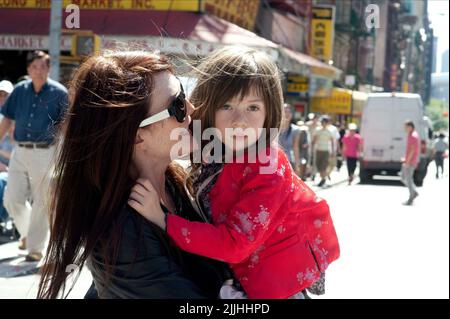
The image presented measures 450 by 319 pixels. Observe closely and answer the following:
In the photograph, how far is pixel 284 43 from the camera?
12.4 ft

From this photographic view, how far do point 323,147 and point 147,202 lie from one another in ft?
60.0

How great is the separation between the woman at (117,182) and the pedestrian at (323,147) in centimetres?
1812

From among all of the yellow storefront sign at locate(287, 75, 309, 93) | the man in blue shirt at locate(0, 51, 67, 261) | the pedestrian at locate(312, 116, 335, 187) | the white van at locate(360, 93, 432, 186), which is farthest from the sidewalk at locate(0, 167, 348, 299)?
the white van at locate(360, 93, 432, 186)

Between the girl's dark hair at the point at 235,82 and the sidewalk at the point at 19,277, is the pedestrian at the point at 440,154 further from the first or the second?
the girl's dark hair at the point at 235,82

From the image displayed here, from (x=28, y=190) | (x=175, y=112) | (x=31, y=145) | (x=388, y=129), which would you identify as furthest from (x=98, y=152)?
(x=388, y=129)

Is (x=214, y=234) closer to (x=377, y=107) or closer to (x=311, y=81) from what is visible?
(x=311, y=81)

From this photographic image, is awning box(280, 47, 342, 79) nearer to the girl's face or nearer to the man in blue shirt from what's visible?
the girl's face

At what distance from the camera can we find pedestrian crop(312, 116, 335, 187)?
19.9m

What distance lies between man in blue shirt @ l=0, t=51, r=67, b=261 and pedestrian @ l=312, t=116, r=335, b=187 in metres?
12.8

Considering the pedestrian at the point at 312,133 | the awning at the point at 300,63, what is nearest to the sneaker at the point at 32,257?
the awning at the point at 300,63

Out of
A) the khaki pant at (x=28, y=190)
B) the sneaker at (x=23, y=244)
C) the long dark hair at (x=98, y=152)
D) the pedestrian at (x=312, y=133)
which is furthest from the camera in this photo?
the pedestrian at (x=312, y=133)

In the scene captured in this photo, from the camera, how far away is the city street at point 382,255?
6742 mm

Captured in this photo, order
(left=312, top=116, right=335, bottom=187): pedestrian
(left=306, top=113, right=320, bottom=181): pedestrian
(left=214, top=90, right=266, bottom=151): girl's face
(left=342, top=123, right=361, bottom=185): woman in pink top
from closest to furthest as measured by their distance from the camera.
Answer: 1. (left=214, top=90, right=266, bottom=151): girl's face
2. (left=312, top=116, right=335, bottom=187): pedestrian
3. (left=306, top=113, right=320, bottom=181): pedestrian
4. (left=342, top=123, right=361, bottom=185): woman in pink top
